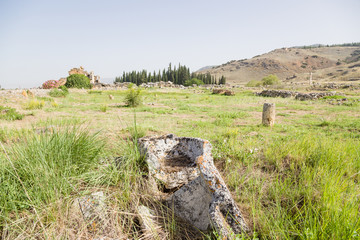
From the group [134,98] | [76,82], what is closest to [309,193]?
[134,98]

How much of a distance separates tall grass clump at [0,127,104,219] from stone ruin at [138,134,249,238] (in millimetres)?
831

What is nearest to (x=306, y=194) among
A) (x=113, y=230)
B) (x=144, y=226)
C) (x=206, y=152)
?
(x=206, y=152)

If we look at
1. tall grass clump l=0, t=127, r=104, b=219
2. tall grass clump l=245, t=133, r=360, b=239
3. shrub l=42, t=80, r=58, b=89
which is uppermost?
shrub l=42, t=80, r=58, b=89

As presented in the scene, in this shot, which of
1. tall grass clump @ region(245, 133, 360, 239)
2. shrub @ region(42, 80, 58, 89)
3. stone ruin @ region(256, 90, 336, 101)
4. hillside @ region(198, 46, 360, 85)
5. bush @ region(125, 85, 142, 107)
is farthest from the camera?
hillside @ region(198, 46, 360, 85)

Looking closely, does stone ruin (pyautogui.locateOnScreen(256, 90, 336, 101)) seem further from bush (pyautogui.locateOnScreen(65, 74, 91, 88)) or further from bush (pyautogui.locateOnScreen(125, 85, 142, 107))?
bush (pyautogui.locateOnScreen(65, 74, 91, 88))

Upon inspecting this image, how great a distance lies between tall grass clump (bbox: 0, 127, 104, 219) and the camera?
193 cm

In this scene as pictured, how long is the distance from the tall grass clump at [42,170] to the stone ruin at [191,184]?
831 mm

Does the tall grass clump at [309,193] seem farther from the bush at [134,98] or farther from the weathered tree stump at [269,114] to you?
the bush at [134,98]

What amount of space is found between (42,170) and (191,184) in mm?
1598

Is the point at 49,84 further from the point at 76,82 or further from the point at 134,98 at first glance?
the point at 134,98

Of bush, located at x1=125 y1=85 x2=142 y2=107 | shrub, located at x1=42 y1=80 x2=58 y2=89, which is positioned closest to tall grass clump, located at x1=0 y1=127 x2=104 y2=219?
bush, located at x1=125 y1=85 x2=142 y2=107

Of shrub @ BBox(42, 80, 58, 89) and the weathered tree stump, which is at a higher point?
shrub @ BBox(42, 80, 58, 89)

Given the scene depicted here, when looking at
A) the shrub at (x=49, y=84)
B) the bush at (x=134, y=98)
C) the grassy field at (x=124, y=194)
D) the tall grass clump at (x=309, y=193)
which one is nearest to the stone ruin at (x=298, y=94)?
the bush at (x=134, y=98)

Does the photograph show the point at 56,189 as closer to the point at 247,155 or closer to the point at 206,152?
the point at 206,152
